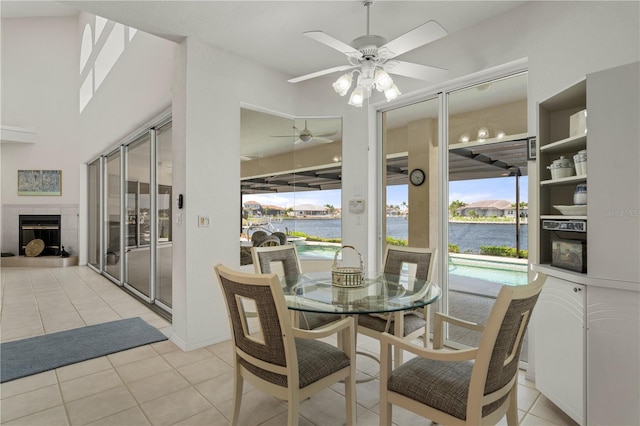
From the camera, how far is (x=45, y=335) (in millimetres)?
3432

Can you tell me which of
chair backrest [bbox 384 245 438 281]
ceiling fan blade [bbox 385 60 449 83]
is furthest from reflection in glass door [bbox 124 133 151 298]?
ceiling fan blade [bbox 385 60 449 83]

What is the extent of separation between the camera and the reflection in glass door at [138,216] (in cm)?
462

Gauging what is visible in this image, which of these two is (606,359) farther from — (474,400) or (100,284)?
(100,284)

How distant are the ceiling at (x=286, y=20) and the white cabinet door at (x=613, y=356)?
180 centimetres

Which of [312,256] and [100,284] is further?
[100,284]

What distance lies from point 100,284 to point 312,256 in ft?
A: 13.0

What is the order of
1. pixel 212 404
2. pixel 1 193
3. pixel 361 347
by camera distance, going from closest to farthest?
pixel 212 404 → pixel 361 347 → pixel 1 193

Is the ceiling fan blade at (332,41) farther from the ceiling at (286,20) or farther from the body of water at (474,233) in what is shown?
the body of water at (474,233)

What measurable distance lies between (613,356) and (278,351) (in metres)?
1.71

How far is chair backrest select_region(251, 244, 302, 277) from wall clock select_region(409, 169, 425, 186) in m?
1.42

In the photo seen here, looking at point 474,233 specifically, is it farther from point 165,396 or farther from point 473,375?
point 165,396

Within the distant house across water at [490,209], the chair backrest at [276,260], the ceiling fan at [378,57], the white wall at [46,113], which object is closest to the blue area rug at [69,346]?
the chair backrest at [276,260]

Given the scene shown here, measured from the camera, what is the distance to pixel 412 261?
9.25 feet

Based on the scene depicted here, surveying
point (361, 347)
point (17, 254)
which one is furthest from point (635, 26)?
point (17, 254)
